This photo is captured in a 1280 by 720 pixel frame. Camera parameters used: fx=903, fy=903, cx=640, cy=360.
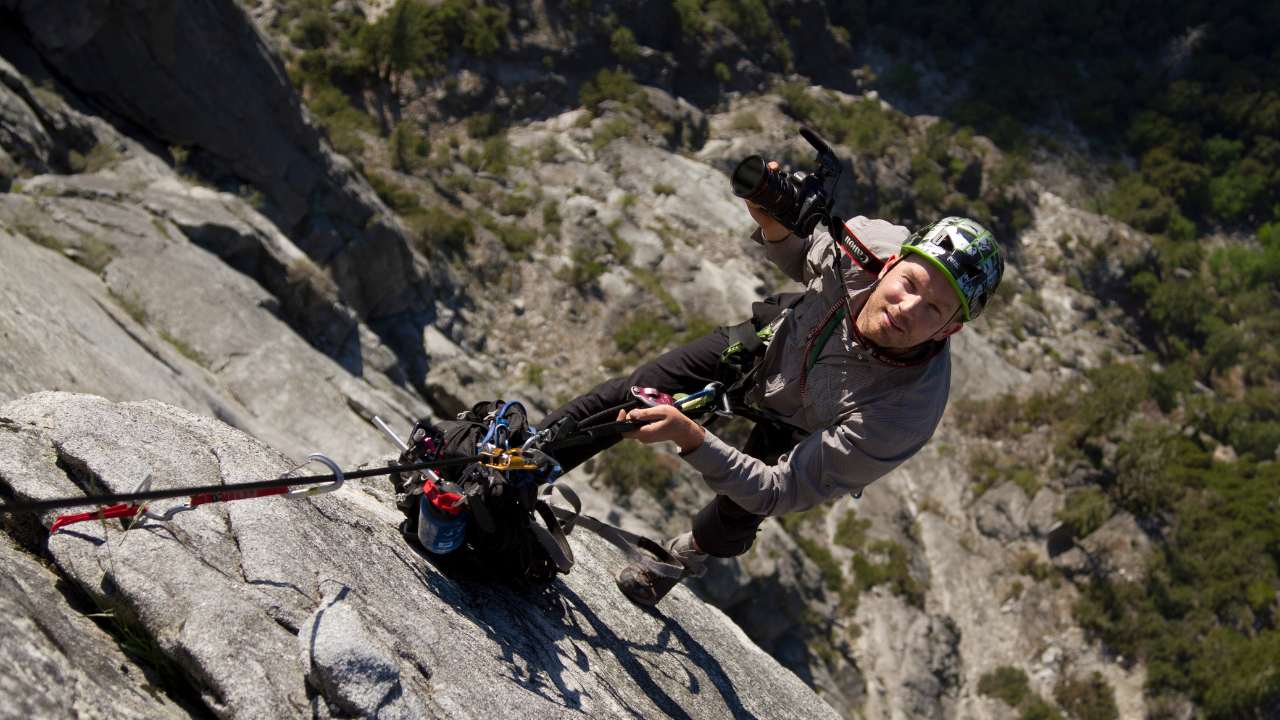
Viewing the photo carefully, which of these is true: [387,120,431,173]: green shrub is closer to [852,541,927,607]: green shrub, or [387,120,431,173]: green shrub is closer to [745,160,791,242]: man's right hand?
[852,541,927,607]: green shrub

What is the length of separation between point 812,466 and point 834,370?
0.50 meters

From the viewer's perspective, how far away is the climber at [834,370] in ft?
12.2

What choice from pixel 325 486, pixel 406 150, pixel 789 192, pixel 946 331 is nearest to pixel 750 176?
pixel 789 192

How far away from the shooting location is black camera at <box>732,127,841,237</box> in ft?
14.1

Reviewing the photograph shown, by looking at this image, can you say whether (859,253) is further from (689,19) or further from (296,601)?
(689,19)

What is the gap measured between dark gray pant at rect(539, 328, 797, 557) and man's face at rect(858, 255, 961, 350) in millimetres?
918

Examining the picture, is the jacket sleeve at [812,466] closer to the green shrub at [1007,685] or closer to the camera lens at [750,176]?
the camera lens at [750,176]

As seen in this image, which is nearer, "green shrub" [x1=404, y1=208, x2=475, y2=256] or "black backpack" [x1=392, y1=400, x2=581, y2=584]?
"black backpack" [x1=392, y1=400, x2=581, y2=584]

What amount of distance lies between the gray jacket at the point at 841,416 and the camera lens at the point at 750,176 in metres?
0.49

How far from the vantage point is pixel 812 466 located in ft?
12.5

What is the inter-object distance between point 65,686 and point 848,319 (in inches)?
124

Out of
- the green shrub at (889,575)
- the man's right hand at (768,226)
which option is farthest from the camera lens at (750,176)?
the green shrub at (889,575)

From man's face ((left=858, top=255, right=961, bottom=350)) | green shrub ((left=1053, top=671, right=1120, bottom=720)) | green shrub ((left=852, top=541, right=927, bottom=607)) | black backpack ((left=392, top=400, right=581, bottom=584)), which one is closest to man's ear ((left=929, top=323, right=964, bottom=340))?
man's face ((left=858, top=255, right=961, bottom=350))

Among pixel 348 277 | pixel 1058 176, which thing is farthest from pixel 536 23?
pixel 1058 176
